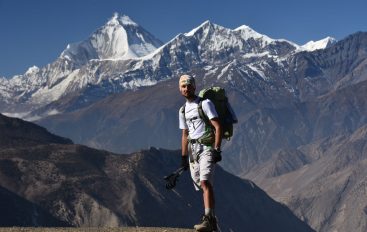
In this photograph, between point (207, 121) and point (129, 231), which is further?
point (129, 231)

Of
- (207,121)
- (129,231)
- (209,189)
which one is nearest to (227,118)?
(207,121)

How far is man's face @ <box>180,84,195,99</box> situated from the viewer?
24.5m

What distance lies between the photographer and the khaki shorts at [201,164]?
24.0 m

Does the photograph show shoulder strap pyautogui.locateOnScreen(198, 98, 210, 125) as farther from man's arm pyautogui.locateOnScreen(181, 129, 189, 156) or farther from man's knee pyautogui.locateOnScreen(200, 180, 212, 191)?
man's knee pyautogui.locateOnScreen(200, 180, 212, 191)

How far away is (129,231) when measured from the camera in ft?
118

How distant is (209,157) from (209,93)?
2075 millimetres

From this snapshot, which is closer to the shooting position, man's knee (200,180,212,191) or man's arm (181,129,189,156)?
man's knee (200,180,212,191)

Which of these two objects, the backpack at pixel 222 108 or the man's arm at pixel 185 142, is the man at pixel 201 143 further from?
the backpack at pixel 222 108

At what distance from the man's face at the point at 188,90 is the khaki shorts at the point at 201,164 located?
4.60 feet

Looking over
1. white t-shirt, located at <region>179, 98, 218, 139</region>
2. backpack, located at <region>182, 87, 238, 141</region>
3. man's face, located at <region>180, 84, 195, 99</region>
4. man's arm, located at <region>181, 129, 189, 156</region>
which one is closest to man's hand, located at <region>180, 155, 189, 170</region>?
man's arm, located at <region>181, 129, 189, 156</region>

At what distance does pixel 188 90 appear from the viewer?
2464 centimetres

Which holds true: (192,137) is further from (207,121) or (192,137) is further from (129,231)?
(129,231)

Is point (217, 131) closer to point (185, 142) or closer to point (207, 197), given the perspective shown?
point (185, 142)

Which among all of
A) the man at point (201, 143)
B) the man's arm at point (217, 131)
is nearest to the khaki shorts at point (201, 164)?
the man at point (201, 143)
